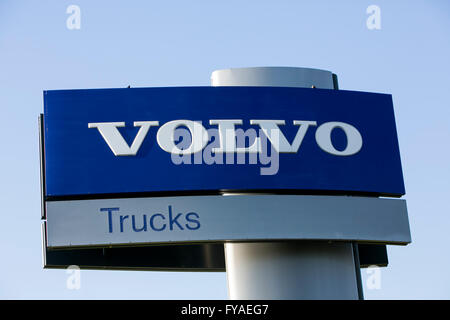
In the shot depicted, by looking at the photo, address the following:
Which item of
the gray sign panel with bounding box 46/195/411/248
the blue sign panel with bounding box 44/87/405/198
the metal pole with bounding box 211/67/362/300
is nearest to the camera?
the gray sign panel with bounding box 46/195/411/248

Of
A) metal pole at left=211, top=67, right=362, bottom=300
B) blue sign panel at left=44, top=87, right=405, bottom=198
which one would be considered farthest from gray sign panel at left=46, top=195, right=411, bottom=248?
metal pole at left=211, top=67, right=362, bottom=300

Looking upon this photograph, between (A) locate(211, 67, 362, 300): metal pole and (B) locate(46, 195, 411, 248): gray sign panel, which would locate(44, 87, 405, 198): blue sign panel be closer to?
(B) locate(46, 195, 411, 248): gray sign panel

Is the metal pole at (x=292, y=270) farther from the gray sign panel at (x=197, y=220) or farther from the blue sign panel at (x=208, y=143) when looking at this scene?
the blue sign panel at (x=208, y=143)

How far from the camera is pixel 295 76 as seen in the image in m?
18.9

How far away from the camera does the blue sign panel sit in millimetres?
16984

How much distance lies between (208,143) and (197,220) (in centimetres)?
163

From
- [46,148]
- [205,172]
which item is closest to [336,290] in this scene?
[205,172]

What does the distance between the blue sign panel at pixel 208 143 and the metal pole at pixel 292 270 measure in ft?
3.88

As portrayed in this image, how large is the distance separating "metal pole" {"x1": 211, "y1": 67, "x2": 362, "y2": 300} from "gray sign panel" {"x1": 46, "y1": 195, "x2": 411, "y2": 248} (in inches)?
25.4

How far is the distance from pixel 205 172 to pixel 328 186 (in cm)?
248

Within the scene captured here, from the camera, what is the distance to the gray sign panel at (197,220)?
54.0 feet
